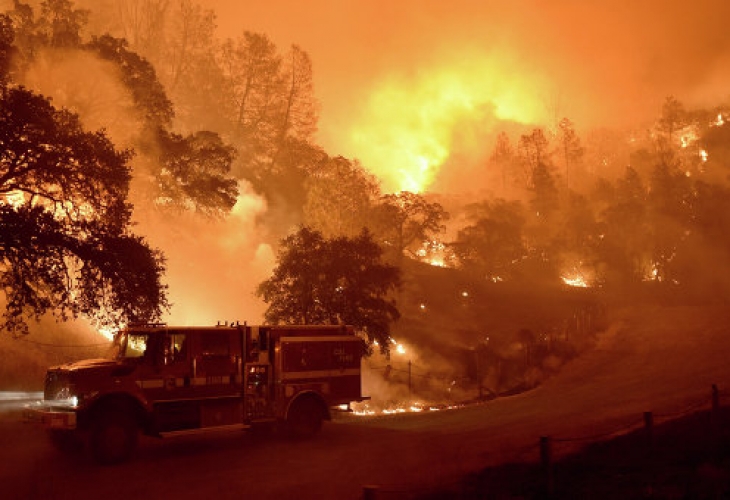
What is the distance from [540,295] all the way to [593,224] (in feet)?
62.1

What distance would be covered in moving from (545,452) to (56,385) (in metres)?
10.1

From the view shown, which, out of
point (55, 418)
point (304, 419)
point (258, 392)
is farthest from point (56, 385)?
point (304, 419)

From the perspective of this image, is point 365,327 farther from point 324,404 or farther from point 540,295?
point 540,295

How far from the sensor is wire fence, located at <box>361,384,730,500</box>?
9156 mm

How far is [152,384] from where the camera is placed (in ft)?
44.7

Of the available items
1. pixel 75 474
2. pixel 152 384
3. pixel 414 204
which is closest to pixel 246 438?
pixel 152 384

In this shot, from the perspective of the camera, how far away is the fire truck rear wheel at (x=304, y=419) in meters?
15.8

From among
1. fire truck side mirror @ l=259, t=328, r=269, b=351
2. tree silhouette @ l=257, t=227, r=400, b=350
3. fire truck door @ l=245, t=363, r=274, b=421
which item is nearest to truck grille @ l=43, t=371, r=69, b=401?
fire truck door @ l=245, t=363, r=274, b=421

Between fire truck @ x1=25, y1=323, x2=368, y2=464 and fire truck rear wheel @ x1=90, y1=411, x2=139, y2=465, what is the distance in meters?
0.02

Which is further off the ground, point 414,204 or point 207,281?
point 414,204

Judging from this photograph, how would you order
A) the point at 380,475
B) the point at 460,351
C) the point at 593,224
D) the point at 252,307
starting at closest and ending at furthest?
the point at 380,475 < the point at 460,351 < the point at 252,307 < the point at 593,224

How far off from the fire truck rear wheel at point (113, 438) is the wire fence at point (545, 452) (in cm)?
573

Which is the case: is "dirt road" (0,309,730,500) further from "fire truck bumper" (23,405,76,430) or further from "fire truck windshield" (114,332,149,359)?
"fire truck windshield" (114,332,149,359)

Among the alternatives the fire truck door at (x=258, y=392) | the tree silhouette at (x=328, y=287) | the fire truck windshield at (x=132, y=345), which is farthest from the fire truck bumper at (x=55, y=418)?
the tree silhouette at (x=328, y=287)
